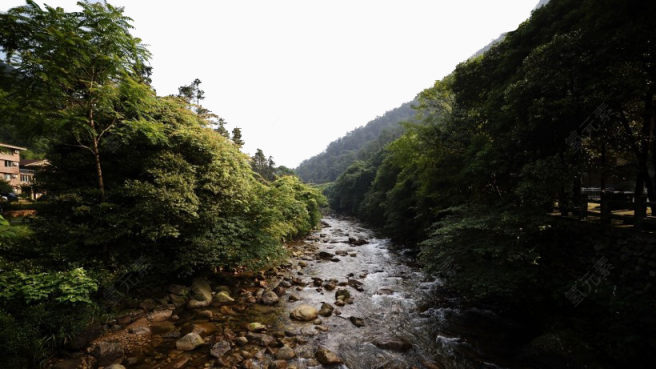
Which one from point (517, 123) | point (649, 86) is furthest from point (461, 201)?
point (649, 86)

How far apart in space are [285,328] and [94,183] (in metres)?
8.05

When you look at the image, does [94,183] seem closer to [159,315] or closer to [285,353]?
[159,315]

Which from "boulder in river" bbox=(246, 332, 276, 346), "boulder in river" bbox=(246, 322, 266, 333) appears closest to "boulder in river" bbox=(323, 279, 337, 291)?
"boulder in river" bbox=(246, 322, 266, 333)

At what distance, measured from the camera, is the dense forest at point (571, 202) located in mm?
5504

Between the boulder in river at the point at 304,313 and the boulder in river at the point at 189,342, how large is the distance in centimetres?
304

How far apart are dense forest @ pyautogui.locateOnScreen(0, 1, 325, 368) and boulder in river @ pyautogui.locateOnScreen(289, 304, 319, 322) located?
3.18m

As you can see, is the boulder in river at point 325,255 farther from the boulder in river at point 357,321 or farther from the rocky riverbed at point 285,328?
the boulder in river at point 357,321

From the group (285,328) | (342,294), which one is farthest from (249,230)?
(342,294)

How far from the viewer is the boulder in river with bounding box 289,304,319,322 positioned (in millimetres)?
8500

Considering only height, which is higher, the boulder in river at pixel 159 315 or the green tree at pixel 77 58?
the green tree at pixel 77 58

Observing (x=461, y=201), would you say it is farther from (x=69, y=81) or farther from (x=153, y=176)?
(x=69, y=81)

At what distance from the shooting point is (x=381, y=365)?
6.31 m

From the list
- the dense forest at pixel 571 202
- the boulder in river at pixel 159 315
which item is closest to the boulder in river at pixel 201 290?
the boulder in river at pixel 159 315

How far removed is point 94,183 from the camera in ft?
26.1
